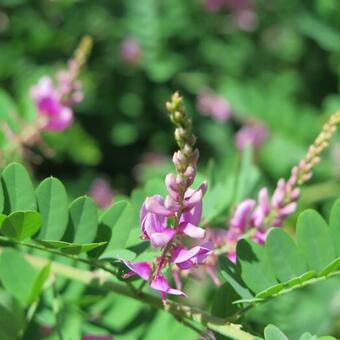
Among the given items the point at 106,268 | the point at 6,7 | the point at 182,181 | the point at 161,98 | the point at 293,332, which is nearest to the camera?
the point at 182,181

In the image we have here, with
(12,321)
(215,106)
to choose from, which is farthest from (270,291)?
(215,106)

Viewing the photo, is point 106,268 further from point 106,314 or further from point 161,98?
point 161,98

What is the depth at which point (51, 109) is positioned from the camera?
187 cm

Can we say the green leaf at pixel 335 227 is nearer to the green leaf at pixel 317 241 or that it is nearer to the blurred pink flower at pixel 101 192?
the green leaf at pixel 317 241

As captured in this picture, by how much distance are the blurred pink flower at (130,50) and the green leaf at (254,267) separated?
6.42 feet

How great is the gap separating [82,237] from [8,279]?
162 millimetres

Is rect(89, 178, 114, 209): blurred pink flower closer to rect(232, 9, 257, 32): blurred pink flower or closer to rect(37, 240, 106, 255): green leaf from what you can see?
rect(232, 9, 257, 32): blurred pink flower

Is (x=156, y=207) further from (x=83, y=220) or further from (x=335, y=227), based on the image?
(x=335, y=227)

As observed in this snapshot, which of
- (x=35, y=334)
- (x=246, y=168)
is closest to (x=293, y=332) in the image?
(x=246, y=168)

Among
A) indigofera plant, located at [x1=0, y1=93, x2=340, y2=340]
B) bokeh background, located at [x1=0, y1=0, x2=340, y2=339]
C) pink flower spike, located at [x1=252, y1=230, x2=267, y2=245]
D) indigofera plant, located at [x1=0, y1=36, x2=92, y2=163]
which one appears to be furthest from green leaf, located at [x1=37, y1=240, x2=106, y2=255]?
bokeh background, located at [x1=0, y1=0, x2=340, y2=339]

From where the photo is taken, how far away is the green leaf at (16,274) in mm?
1269

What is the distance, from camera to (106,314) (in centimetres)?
154

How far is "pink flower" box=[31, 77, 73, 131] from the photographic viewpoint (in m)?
1.86

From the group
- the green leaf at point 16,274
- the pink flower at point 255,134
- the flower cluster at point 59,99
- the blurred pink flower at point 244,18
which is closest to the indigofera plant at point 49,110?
the flower cluster at point 59,99
